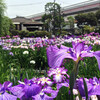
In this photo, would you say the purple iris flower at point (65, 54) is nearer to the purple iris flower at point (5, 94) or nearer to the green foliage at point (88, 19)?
the purple iris flower at point (5, 94)

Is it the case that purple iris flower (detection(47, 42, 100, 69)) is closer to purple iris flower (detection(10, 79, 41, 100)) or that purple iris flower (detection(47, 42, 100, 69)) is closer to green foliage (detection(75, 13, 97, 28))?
purple iris flower (detection(10, 79, 41, 100))

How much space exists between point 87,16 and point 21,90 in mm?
39418

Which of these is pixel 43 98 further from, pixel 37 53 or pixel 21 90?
pixel 37 53

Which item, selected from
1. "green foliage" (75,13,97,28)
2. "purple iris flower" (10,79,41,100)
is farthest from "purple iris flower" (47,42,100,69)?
"green foliage" (75,13,97,28)

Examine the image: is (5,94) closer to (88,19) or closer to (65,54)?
(65,54)

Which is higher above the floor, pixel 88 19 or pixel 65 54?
pixel 88 19

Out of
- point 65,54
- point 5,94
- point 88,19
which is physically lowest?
point 5,94

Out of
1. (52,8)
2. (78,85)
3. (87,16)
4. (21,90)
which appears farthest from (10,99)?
(87,16)

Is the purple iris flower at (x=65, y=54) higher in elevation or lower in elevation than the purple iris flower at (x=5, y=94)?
higher

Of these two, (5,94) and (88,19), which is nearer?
(5,94)

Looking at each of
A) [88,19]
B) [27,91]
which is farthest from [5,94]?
[88,19]

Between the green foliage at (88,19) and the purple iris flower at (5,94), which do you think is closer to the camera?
the purple iris flower at (5,94)

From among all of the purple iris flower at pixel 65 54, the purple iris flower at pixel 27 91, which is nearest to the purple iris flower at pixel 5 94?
the purple iris flower at pixel 27 91

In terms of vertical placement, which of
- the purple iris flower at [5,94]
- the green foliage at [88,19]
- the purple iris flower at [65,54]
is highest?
the green foliage at [88,19]
